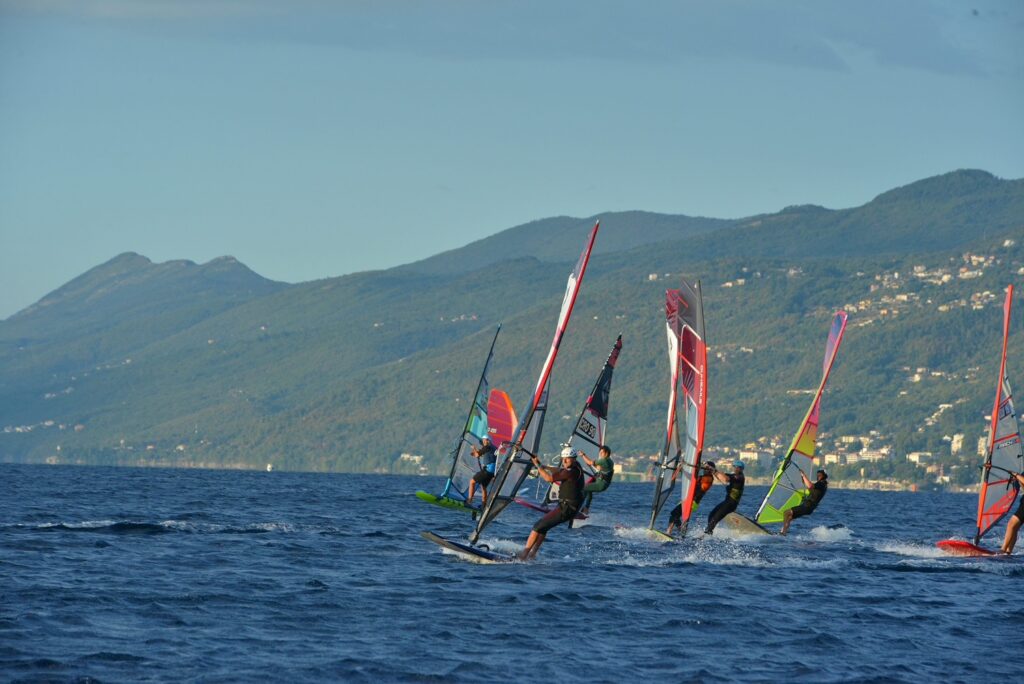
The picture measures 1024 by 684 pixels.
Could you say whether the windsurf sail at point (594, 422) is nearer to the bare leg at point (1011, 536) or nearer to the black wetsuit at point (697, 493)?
the black wetsuit at point (697, 493)

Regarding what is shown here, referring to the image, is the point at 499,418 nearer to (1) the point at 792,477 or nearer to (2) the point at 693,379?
(1) the point at 792,477

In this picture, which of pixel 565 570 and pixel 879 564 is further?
pixel 879 564

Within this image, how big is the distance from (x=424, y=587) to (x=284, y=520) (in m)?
17.7

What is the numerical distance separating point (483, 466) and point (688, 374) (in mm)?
6456

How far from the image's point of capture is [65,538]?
112ft

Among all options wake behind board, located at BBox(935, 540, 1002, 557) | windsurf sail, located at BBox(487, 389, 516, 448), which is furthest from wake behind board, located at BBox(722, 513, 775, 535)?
windsurf sail, located at BBox(487, 389, 516, 448)

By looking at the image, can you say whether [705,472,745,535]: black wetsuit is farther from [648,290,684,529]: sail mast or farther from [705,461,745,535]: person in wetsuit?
[648,290,684,529]: sail mast

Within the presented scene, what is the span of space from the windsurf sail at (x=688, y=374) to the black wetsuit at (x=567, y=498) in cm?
635

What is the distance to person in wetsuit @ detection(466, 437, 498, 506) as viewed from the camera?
39.2 metres

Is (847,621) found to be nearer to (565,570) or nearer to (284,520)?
(565,570)

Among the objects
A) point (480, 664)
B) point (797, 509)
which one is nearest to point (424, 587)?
point (480, 664)

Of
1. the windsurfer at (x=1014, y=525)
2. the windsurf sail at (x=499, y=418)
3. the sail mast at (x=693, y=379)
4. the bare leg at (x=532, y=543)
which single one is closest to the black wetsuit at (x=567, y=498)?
the bare leg at (x=532, y=543)

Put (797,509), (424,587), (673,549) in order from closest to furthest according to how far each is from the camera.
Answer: (424,587)
(673,549)
(797,509)

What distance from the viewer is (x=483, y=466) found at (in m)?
40.8
